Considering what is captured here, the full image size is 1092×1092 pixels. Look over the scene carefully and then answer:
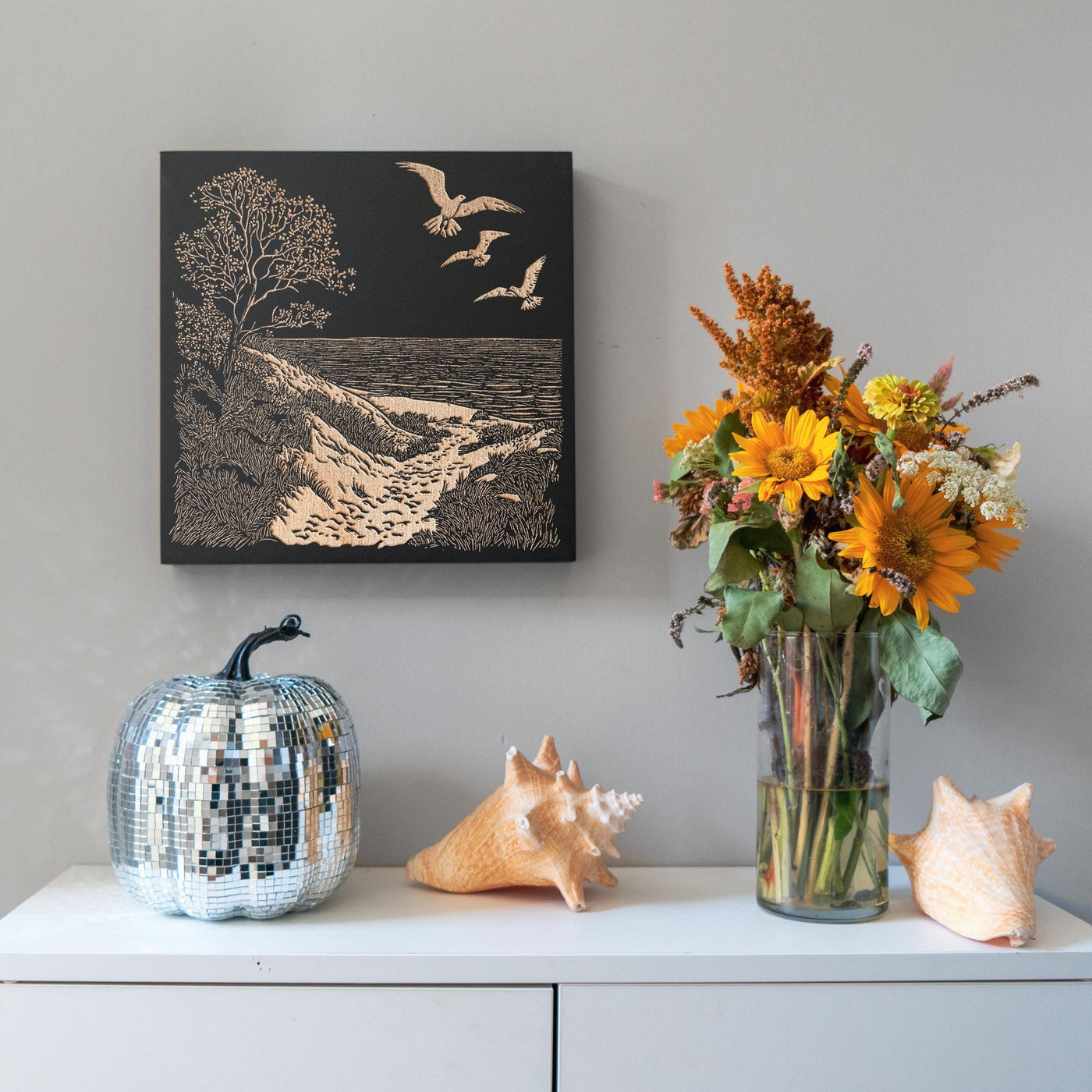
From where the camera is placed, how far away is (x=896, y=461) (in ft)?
2.39

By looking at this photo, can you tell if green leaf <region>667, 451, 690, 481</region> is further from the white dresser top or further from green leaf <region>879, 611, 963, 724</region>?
the white dresser top

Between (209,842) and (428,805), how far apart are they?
0.89ft

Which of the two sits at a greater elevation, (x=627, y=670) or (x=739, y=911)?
(x=627, y=670)

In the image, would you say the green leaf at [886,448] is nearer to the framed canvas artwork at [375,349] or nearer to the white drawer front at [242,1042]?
the framed canvas artwork at [375,349]

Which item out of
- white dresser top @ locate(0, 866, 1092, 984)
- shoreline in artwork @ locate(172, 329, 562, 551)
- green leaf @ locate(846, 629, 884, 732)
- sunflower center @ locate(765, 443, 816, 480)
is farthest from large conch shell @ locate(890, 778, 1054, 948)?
shoreline in artwork @ locate(172, 329, 562, 551)

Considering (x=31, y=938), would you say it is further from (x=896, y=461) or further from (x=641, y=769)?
(x=896, y=461)

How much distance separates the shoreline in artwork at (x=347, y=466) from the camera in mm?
952

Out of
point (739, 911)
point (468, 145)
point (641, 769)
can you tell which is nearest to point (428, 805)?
point (641, 769)

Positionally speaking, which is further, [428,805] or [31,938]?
[428,805]

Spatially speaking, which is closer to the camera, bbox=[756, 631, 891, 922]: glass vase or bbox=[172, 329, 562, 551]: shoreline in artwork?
bbox=[756, 631, 891, 922]: glass vase

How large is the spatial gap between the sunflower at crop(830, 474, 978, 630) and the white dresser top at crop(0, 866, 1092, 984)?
0.27 m

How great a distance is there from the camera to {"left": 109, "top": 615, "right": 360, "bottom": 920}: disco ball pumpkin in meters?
0.77

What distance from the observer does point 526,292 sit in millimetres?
964

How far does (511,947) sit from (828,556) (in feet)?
1.35
